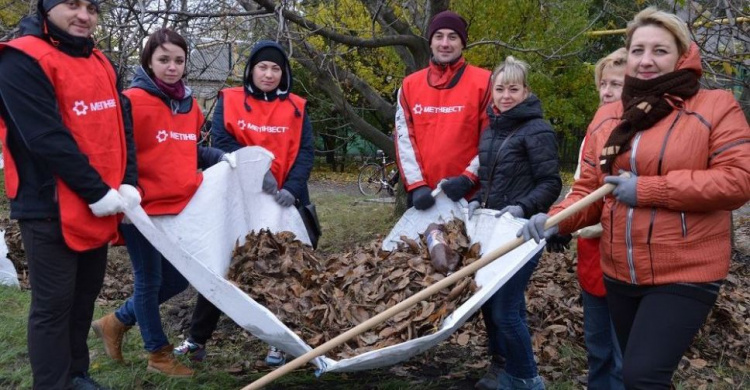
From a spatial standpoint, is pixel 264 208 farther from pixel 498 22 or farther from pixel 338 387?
pixel 498 22

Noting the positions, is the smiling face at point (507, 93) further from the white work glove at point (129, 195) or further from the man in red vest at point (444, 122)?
the white work glove at point (129, 195)

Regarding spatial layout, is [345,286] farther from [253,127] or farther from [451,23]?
[451,23]

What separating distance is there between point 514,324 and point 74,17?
241 cm

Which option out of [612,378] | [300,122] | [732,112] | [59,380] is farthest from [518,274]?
[59,380]

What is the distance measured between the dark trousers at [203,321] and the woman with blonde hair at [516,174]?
61.7 inches

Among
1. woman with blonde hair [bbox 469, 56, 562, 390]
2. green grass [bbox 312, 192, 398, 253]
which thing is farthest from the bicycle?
woman with blonde hair [bbox 469, 56, 562, 390]

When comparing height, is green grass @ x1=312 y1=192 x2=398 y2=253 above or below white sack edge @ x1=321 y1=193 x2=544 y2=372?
below

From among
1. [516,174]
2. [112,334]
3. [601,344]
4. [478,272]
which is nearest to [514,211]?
[516,174]

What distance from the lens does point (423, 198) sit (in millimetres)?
3629

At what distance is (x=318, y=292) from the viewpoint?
11.1 feet

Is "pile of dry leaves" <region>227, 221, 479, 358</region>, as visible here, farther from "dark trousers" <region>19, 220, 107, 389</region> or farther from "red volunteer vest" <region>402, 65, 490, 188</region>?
"dark trousers" <region>19, 220, 107, 389</region>

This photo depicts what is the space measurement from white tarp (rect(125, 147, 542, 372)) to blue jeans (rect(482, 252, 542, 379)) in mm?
151

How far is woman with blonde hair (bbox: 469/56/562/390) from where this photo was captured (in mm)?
3219

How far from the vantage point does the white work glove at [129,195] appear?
117 inches
